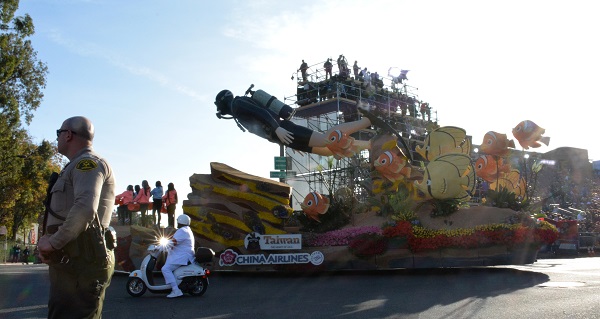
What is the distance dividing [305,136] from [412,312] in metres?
11.3

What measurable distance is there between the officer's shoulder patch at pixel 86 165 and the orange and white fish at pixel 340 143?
49.2 ft

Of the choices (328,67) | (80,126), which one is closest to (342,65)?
(328,67)

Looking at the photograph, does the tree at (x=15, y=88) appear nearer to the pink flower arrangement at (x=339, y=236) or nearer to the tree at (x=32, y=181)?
the tree at (x=32, y=181)

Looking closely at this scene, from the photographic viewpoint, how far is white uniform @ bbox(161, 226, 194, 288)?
36.8ft

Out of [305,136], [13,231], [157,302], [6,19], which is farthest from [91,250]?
[13,231]

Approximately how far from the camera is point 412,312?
8.89 metres

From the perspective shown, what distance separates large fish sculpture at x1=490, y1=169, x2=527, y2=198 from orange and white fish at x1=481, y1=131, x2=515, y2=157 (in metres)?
0.78

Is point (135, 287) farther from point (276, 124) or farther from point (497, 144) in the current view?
point (497, 144)

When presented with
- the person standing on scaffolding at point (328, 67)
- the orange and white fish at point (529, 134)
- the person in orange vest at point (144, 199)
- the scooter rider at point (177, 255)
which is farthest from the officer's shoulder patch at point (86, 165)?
the person standing on scaffolding at point (328, 67)

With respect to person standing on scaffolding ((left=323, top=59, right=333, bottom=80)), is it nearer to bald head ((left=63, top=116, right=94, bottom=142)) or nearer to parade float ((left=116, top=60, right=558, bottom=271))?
parade float ((left=116, top=60, right=558, bottom=271))

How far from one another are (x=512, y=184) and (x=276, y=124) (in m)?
7.61

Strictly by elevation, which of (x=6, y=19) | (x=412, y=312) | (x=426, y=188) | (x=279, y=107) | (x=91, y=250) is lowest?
(x=412, y=312)

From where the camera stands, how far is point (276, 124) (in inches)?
777

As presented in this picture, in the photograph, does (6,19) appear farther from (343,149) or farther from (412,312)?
(412,312)
